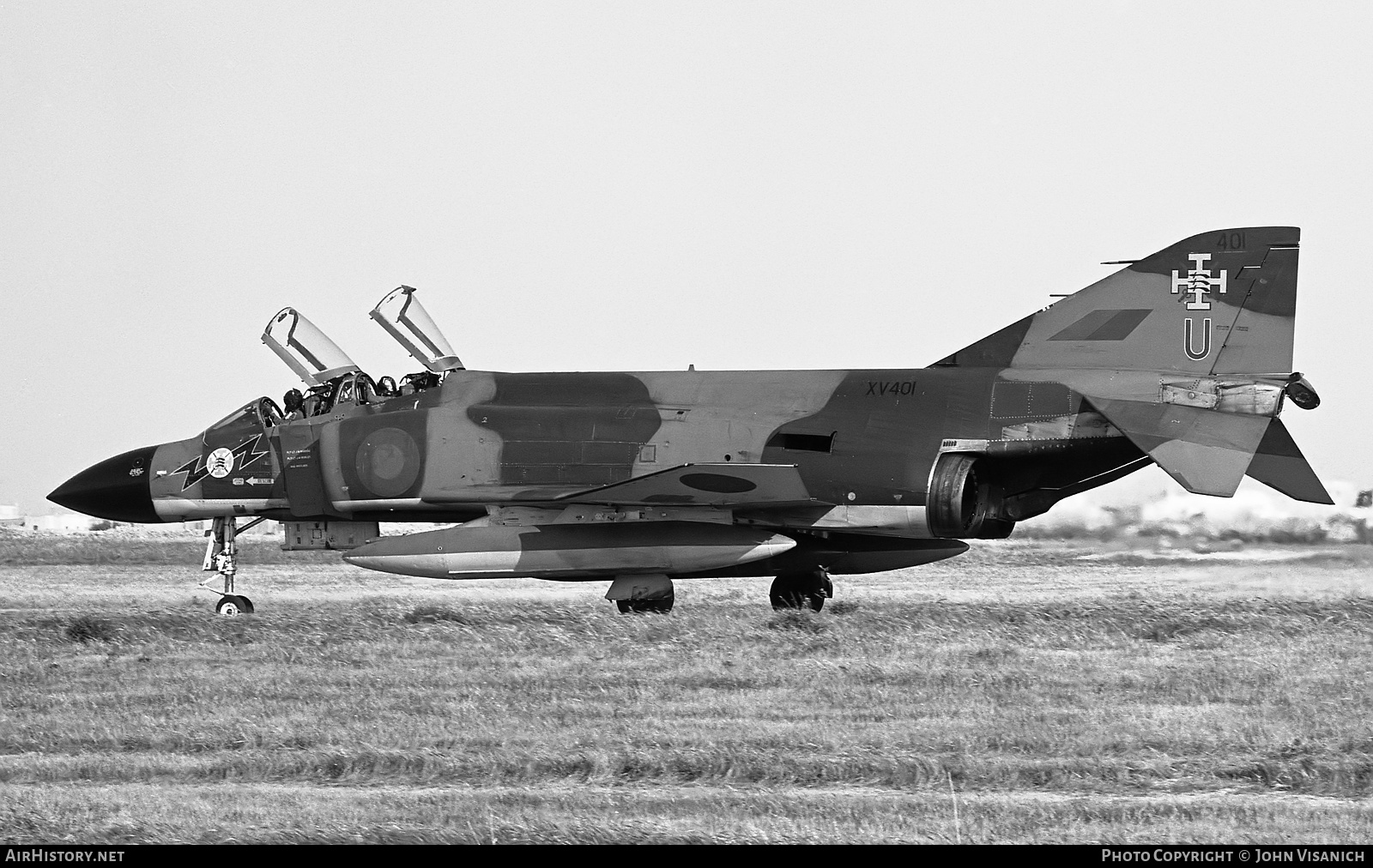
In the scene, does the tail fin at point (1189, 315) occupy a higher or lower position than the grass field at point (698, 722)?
higher

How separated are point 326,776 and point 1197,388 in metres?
9.75

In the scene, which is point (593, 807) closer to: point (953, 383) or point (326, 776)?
point (326, 776)

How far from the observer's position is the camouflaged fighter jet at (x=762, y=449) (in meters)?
15.1

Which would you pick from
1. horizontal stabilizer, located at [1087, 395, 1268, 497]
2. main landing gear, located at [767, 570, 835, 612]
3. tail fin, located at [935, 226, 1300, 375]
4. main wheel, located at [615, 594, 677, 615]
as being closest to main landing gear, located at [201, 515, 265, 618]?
main wheel, located at [615, 594, 677, 615]

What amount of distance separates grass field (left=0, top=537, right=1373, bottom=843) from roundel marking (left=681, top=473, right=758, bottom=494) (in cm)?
138

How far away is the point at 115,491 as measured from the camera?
1842 cm

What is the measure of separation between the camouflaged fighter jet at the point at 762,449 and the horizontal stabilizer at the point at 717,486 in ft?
0.09

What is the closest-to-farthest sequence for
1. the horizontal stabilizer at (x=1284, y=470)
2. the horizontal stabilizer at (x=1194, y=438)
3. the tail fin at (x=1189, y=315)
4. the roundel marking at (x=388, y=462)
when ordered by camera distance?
the horizontal stabilizer at (x=1194, y=438)
the horizontal stabilizer at (x=1284, y=470)
the tail fin at (x=1189, y=315)
the roundel marking at (x=388, y=462)

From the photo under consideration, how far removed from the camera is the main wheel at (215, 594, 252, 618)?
17.0 m

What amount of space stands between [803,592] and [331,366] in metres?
6.41

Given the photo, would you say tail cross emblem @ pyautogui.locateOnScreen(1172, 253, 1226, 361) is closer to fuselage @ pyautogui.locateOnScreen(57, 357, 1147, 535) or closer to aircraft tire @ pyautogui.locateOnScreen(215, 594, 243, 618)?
fuselage @ pyautogui.locateOnScreen(57, 357, 1147, 535)

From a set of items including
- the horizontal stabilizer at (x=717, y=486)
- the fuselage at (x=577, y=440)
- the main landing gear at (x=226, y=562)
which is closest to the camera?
the fuselage at (x=577, y=440)

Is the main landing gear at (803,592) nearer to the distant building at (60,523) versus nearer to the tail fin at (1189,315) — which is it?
the tail fin at (1189,315)

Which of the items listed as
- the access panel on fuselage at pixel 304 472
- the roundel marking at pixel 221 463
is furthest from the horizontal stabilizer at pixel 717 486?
the roundel marking at pixel 221 463
